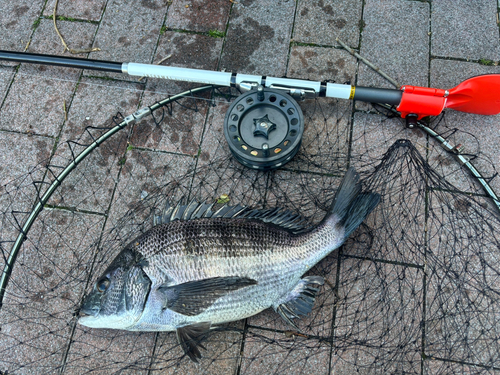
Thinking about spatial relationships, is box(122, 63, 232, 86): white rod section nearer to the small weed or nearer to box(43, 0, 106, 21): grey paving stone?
box(43, 0, 106, 21): grey paving stone

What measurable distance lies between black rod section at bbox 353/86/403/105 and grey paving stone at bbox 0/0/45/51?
3.61 meters

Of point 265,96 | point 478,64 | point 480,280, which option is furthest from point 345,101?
point 480,280

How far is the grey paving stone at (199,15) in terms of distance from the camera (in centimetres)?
412

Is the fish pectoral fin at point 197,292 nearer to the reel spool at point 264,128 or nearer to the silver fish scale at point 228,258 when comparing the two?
the silver fish scale at point 228,258

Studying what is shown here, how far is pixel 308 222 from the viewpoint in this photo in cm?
345

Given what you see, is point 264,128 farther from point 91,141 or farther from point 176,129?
point 91,141

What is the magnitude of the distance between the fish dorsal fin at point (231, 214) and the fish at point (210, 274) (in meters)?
0.04

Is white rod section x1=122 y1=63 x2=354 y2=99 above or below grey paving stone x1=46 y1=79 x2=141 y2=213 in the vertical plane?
above

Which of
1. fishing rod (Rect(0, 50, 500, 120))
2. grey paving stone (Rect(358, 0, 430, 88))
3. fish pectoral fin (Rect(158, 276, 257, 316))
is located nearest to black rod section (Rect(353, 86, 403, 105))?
fishing rod (Rect(0, 50, 500, 120))

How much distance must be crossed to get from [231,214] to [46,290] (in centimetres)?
186

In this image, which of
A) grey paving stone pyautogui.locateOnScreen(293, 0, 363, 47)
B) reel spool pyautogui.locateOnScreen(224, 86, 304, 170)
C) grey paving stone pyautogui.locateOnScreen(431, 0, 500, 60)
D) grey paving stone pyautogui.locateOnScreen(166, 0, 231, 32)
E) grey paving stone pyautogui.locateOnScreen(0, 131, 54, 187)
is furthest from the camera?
grey paving stone pyautogui.locateOnScreen(166, 0, 231, 32)

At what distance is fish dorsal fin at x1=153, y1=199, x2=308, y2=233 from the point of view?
3.18 meters

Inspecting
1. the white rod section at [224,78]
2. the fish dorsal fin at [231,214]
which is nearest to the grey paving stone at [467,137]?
the white rod section at [224,78]

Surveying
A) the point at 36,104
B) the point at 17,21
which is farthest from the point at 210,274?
the point at 17,21
